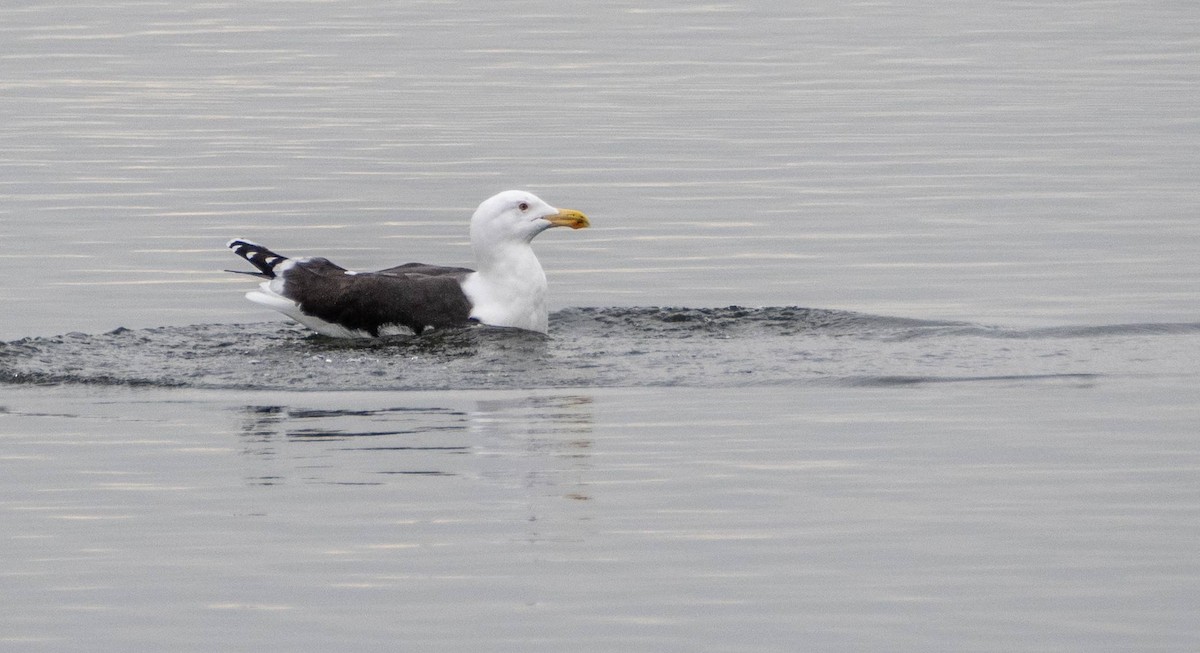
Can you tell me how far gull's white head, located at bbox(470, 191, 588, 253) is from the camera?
1596 centimetres

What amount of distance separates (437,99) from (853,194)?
1207cm

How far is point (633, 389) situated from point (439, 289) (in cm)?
258

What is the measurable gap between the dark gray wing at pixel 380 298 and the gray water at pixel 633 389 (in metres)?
0.27

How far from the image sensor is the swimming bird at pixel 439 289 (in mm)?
15484

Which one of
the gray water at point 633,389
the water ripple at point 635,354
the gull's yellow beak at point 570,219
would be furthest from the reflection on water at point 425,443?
the gull's yellow beak at point 570,219

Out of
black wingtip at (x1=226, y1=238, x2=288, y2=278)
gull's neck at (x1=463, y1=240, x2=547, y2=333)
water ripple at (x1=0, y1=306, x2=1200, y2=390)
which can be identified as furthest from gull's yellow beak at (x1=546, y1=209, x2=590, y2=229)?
black wingtip at (x1=226, y1=238, x2=288, y2=278)

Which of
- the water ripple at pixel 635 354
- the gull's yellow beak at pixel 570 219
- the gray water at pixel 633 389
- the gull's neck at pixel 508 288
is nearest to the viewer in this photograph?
the gray water at pixel 633 389

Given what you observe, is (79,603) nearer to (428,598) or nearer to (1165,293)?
(428,598)

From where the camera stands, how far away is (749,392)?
43.5ft

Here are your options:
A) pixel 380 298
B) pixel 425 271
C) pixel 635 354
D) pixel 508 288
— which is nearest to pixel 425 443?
pixel 635 354

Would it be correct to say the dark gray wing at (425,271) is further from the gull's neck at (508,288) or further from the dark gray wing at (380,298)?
the gull's neck at (508,288)

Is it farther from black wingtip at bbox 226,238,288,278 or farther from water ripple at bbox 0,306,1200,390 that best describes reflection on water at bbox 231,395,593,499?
black wingtip at bbox 226,238,288,278

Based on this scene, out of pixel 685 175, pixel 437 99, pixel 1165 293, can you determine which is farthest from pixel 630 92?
pixel 1165 293

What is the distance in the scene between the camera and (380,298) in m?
15.5
